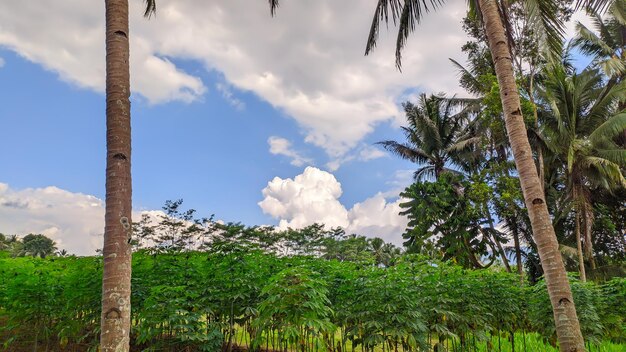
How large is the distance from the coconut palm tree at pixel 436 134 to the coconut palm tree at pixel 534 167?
58.7 ft

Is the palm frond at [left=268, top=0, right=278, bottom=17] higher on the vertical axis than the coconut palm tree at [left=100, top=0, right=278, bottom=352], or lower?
higher

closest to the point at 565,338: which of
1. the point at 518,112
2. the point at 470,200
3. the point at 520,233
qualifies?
the point at 518,112

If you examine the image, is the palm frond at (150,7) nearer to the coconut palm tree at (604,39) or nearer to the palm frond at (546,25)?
the palm frond at (546,25)

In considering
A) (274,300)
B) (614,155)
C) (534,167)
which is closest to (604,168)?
(614,155)

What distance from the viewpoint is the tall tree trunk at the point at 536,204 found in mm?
4668

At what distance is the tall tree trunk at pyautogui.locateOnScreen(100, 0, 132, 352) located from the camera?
352cm

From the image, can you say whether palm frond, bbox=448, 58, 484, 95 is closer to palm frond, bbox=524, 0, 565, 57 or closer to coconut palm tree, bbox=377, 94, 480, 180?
coconut palm tree, bbox=377, 94, 480, 180

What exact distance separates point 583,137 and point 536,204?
1691 centimetres

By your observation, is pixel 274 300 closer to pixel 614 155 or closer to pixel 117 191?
pixel 117 191

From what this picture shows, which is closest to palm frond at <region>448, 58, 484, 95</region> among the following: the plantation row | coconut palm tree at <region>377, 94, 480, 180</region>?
coconut palm tree at <region>377, 94, 480, 180</region>

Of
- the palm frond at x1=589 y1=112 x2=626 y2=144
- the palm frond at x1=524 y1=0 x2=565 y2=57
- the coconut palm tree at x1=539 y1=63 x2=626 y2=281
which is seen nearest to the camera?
the palm frond at x1=524 y1=0 x2=565 y2=57

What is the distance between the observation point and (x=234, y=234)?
31.1ft

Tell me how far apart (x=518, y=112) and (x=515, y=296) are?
5.60 m

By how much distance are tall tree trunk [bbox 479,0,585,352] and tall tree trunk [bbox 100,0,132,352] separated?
458cm
